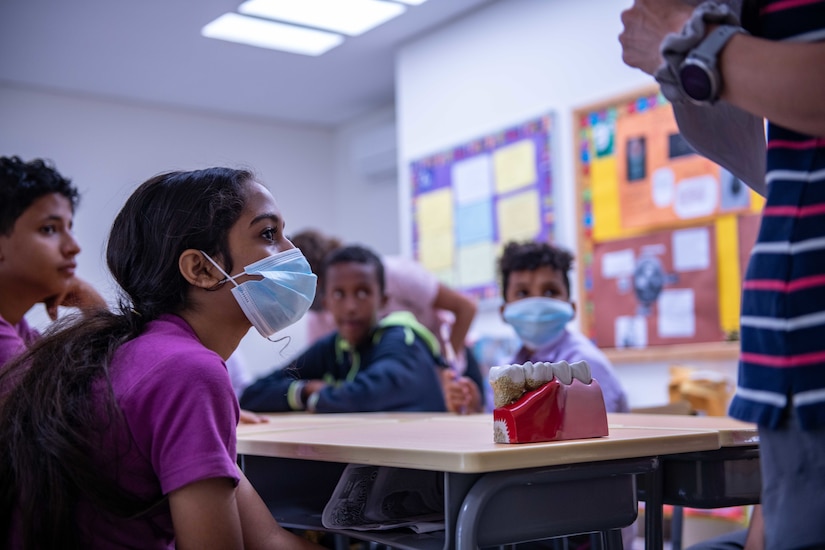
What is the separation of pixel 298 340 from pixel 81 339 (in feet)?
18.7

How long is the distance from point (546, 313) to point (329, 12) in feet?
9.43

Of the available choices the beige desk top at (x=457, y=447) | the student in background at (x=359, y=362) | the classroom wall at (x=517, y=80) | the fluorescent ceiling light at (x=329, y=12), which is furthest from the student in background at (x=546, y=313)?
the fluorescent ceiling light at (x=329, y=12)

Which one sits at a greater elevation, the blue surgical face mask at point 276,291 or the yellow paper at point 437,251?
the yellow paper at point 437,251

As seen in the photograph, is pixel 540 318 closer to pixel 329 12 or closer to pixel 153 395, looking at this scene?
pixel 153 395

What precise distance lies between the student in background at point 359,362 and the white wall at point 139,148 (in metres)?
2.81

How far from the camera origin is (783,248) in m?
0.92

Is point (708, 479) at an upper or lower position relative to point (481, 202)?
lower

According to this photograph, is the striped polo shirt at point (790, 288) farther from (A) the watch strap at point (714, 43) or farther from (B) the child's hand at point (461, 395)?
(B) the child's hand at point (461, 395)

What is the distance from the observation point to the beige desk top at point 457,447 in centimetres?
117

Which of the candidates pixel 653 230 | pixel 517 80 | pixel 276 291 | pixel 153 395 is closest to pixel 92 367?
pixel 153 395

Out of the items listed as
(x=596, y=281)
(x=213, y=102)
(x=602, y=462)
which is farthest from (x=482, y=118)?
(x=602, y=462)

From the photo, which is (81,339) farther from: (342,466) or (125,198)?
(342,466)

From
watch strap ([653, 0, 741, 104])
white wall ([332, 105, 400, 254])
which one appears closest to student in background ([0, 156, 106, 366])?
watch strap ([653, 0, 741, 104])

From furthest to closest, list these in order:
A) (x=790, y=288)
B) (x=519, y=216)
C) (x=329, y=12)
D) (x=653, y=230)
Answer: (x=329, y=12) < (x=519, y=216) < (x=653, y=230) < (x=790, y=288)
